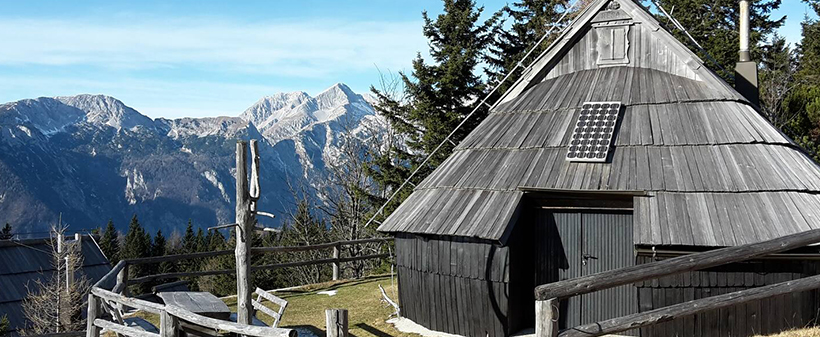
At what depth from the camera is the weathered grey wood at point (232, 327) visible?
7.08m

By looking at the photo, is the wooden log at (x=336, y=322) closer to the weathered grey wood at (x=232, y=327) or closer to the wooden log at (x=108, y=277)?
the weathered grey wood at (x=232, y=327)

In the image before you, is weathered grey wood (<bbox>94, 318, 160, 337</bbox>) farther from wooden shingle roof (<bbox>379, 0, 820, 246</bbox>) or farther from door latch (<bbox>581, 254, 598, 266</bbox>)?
door latch (<bbox>581, 254, 598, 266</bbox>)

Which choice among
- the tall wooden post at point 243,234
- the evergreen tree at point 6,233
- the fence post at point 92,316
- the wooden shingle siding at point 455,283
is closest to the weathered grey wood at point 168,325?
the tall wooden post at point 243,234

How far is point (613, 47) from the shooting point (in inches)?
535

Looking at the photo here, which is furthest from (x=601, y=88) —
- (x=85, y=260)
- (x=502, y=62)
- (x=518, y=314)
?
(x=85, y=260)

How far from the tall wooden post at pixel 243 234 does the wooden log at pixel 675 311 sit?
6370mm

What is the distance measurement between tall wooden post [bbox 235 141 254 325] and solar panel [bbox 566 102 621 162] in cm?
598

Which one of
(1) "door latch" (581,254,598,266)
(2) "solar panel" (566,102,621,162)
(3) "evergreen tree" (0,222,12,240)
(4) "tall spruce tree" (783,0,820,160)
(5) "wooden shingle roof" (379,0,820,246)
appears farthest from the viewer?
(3) "evergreen tree" (0,222,12,240)

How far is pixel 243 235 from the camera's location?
1037 centimetres

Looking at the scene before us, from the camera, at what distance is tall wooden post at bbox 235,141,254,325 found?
1027 centimetres

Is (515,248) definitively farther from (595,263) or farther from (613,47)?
(613,47)

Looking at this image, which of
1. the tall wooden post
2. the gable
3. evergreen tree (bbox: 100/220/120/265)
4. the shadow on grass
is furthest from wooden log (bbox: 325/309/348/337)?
evergreen tree (bbox: 100/220/120/265)

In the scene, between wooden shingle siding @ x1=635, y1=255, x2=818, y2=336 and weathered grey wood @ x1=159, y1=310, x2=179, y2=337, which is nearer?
weathered grey wood @ x1=159, y1=310, x2=179, y2=337

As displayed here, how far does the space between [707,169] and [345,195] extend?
2733 cm
